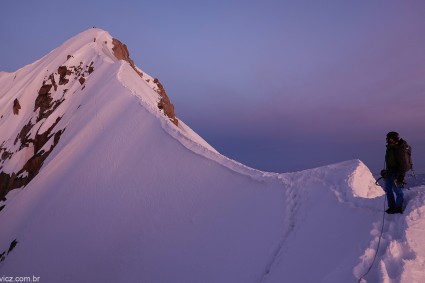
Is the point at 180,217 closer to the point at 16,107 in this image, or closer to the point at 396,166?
the point at 396,166

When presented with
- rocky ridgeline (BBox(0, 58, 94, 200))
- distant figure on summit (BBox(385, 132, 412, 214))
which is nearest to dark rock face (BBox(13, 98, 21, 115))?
rocky ridgeline (BBox(0, 58, 94, 200))

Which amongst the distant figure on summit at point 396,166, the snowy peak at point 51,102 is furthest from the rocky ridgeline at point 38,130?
the distant figure on summit at point 396,166

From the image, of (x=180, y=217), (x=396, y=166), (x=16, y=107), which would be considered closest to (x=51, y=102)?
(x=16, y=107)

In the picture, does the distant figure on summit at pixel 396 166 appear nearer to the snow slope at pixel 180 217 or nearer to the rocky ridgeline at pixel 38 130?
the snow slope at pixel 180 217

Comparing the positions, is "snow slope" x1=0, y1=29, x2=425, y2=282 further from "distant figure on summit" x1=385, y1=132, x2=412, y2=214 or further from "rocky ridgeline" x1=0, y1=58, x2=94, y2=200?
"rocky ridgeline" x1=0, y1=58, x2=94, y2=200

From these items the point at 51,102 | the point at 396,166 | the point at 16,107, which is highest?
the point at 51,102

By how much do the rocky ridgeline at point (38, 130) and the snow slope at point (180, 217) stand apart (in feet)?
3.08

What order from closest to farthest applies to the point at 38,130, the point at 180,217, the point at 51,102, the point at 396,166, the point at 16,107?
the point at 396,166 < the point at 180,217 < the point at 38,130 < the point at 51,102 < the point at 16,107

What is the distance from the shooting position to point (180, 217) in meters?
11.6

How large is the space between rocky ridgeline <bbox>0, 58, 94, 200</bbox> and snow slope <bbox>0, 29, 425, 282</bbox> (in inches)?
37.0

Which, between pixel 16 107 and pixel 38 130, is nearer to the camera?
pixel 38 130

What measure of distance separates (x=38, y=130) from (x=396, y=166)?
28.4 metres

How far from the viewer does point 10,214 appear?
764 inches

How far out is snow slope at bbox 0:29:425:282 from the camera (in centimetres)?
633
